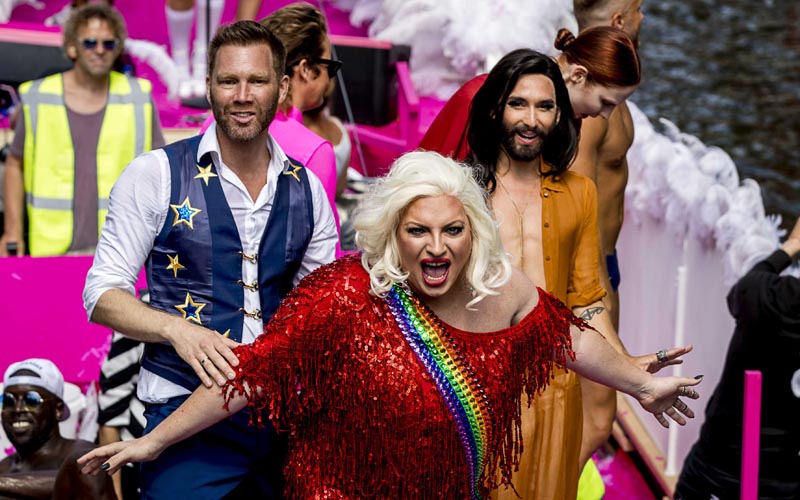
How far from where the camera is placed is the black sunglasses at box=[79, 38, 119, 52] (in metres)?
5.34

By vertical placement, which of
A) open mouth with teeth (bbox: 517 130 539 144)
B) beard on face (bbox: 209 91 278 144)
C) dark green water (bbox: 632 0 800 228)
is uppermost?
beard on face (bbox: 209 91 278 144)

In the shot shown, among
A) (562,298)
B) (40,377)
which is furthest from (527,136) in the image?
(40,377)

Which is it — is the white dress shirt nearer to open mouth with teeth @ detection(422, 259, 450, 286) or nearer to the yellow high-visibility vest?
open mouth with teeth @ detection(422, 259, 450, 286)

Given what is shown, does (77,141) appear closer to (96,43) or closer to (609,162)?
(96,43)

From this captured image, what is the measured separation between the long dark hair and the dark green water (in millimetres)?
7928

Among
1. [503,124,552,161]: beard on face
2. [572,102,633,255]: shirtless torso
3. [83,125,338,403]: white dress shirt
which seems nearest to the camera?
[83,125,338,403]: white dress shirt

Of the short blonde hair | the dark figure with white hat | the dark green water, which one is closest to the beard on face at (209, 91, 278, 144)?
the short blonde hair

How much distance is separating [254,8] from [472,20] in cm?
105

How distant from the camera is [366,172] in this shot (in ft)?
22.5

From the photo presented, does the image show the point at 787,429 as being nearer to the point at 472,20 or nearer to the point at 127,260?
the point at 127,260

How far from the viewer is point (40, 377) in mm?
4117

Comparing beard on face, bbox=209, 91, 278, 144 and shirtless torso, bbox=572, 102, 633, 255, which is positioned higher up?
beard on face, bbox=209, 91, 278, 144

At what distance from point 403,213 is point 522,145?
0.65m

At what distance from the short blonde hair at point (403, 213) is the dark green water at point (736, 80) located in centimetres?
856
